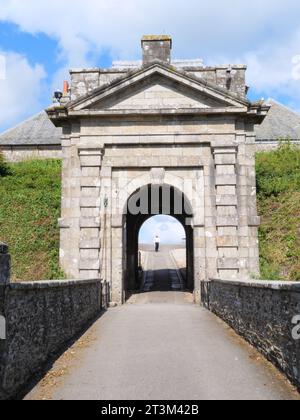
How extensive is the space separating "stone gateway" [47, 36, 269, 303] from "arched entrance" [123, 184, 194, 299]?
109 centimetres

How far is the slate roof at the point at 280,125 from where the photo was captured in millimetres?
27516

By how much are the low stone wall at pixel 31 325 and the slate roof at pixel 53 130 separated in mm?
20432

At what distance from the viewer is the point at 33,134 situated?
28.4 metres

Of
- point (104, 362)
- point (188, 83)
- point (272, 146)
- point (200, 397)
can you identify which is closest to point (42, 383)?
point (104, 362)

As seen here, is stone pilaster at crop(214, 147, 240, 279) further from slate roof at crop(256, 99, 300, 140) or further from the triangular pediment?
slate roof at crop(256, 99, 300, 140)

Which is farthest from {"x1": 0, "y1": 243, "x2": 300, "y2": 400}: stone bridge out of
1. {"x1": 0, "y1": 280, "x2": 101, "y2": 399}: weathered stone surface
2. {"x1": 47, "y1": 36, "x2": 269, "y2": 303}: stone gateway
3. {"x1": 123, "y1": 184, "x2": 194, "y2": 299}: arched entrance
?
{"x1": 123, "y1": 184, "x2": 194, "y2": 299}: arched entrance

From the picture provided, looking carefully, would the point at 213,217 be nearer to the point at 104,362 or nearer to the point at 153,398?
the point at 104,362

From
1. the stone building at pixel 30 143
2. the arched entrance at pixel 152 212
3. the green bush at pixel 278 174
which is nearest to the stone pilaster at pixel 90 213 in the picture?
the arched entrance at pixel 152 212

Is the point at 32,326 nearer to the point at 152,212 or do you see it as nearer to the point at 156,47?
the point at 156,47

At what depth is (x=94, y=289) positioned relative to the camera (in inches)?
460

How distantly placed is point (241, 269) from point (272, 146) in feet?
48.5

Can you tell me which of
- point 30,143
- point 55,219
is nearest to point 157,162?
point 55,219

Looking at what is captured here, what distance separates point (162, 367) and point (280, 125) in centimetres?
2461

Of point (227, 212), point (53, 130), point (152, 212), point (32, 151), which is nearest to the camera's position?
point (227, 212)
